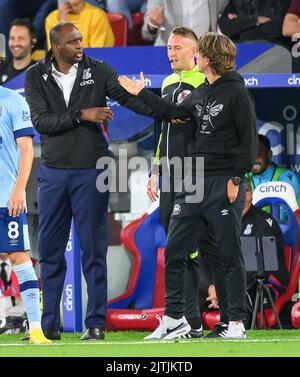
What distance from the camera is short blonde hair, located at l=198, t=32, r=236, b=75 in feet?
26.5

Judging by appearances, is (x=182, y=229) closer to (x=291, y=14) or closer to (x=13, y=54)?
(x=291, y=14)

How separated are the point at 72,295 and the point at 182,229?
7.16 ft

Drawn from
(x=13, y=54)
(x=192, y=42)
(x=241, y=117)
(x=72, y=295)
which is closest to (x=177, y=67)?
(x=192, y=42)

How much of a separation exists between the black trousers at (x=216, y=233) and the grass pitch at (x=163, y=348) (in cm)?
34

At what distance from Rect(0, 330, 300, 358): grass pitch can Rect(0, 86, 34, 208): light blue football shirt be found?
3.55ft

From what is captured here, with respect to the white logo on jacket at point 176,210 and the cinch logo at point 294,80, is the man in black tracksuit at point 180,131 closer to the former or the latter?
the white logo on jacket at point 176,210

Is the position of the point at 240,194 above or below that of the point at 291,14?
below

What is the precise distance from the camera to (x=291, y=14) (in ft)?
36.7

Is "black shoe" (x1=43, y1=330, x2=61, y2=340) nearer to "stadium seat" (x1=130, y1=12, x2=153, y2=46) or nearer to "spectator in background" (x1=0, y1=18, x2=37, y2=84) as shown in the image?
"spectator in background" (x1=0, y1=18, x2=37, y2=84)

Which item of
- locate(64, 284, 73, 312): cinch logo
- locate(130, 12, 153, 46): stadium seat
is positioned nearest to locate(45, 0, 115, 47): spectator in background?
locate(130, 12, 153, 46): stadium seat

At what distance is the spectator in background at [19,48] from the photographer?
1199 cm

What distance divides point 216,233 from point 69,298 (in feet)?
7.69

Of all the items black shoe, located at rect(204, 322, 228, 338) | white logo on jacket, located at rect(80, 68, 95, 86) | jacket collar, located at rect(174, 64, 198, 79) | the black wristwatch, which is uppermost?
jacket collar, located at rect(174, 64, 198, 79)

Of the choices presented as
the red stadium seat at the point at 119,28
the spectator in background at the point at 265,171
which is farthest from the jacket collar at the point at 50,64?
the red stadium seat at the point at 119,28
